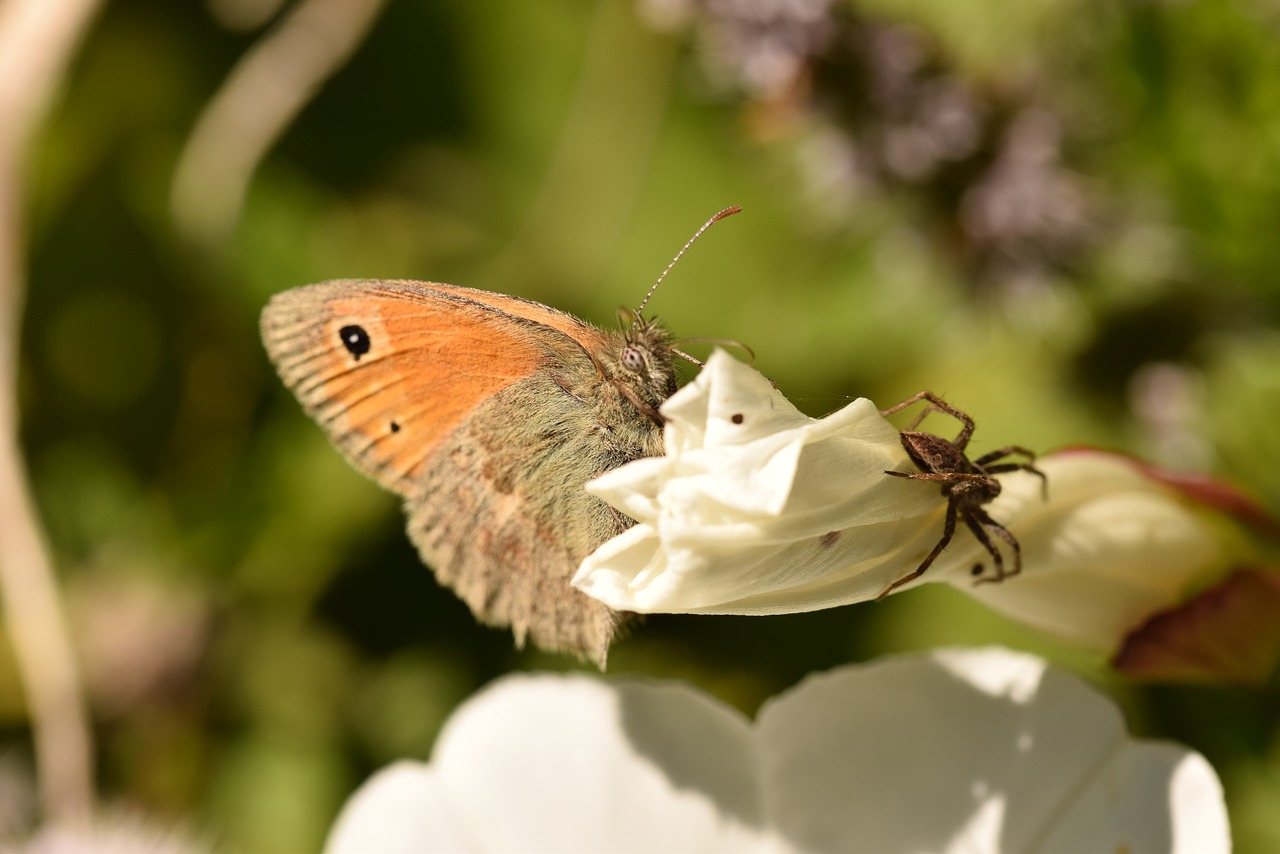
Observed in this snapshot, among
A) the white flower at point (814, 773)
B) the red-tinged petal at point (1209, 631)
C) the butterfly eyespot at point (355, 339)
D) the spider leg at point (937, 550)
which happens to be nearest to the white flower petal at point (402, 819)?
the white flower at point (814, 773)

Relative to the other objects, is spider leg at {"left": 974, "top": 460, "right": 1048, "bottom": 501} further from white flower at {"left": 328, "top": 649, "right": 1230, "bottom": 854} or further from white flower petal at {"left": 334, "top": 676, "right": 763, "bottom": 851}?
white flower petal at {"left": 334, "top": 676, "right": 763, "bottom": 851}

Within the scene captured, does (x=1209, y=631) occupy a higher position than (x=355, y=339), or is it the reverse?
(x=355, y=339)

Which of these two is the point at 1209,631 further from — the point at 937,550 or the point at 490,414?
the point at 490,414

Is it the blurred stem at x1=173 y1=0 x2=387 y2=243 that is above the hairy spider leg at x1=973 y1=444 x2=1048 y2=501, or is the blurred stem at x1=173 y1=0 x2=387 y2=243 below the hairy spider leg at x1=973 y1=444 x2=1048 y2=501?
above

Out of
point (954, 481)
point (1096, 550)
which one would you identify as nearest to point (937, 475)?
point (954, 481)

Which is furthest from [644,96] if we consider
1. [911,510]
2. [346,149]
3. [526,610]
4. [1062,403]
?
[911,510]

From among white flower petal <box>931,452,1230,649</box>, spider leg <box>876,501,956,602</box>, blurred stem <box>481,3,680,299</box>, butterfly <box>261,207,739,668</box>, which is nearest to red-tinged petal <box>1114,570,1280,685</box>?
white flower petal <box>931,452,1230,649</box>

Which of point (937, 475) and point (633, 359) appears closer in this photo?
point (937, 475)
